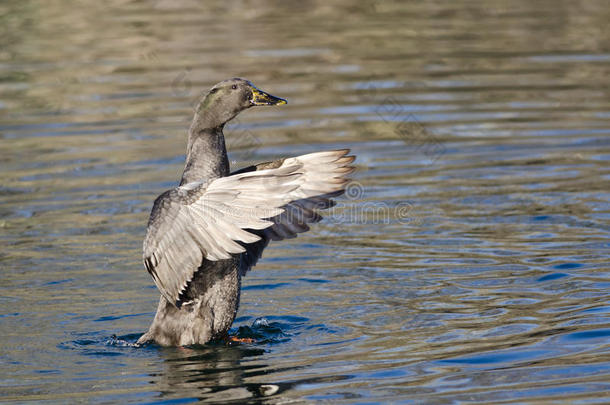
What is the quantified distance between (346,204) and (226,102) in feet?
13.6

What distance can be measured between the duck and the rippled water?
33cm

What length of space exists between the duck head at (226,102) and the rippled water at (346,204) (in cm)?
177

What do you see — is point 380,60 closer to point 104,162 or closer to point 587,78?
point 587,78

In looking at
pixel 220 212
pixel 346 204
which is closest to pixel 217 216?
pixel 220 212

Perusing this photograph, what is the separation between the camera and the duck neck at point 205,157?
7.95m

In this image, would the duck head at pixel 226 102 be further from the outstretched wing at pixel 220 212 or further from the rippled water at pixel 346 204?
the rippled water at pixel 346 204

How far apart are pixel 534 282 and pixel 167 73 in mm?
11416

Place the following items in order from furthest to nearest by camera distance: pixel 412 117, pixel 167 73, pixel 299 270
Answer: pixel 167 73 → pixel 412 117 → pixel 299 270

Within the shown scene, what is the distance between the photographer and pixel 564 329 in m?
7.74

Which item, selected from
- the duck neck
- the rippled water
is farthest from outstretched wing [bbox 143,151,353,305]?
the rippled water

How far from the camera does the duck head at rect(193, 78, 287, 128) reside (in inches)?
320

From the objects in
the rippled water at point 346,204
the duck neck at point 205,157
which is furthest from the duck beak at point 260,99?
the rippled water at point 346,204

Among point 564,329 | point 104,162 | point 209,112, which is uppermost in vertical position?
point 209,112

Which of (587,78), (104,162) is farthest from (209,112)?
(587,78)
